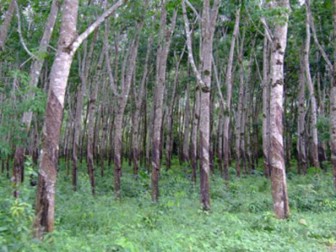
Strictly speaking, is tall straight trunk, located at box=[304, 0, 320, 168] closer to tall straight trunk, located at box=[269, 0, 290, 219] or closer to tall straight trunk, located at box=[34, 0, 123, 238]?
tall straight trunk, located at box=[269, 0, 290, 219]

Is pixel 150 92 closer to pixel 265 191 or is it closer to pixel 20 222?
pixel 265 191

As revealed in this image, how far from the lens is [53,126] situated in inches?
265

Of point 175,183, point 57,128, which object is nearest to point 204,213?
point 57,128

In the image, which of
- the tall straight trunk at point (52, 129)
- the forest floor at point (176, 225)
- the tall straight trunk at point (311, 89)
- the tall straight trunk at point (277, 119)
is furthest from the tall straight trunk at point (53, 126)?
the tall straight trunk at point (311, 89)

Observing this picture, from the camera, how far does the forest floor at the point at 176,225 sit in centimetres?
568

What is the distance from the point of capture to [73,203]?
10555 millimetres

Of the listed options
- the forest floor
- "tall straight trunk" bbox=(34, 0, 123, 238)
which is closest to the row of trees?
"tall straight trunk" bbox=(34, 0, 123, 238)

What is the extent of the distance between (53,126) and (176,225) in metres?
3.57

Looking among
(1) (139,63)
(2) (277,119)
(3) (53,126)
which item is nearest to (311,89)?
(2) (277,119)

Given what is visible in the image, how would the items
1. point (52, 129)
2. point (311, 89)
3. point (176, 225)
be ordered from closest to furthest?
point (52, 129), point (176, 225), point (311, 89)

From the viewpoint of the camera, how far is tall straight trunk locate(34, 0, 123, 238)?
6.39 m

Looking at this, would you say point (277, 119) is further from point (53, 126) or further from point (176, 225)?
point (53, 126)

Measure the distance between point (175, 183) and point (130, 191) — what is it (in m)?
2.67

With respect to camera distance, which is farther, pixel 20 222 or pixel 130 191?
pixel 130 191
